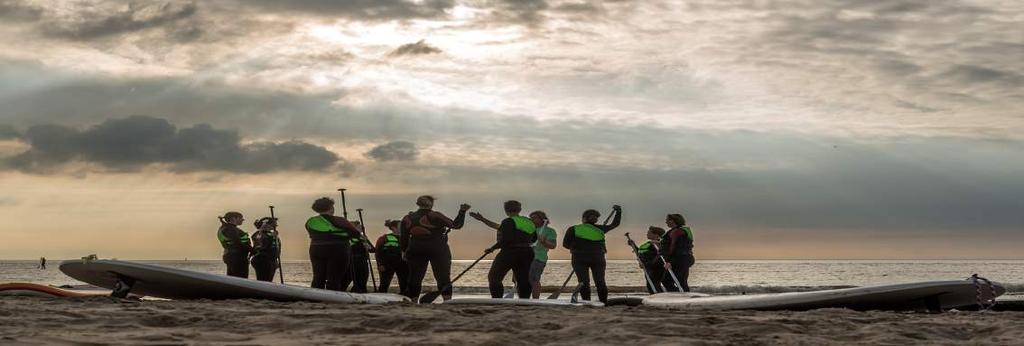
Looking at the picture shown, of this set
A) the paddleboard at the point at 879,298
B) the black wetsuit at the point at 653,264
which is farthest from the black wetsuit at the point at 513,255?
the black wetsuit at the point at 653,264

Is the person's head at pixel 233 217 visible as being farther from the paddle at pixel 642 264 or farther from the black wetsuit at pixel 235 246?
the paddle at pixel 642 264

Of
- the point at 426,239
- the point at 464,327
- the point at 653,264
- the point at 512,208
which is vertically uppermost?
the point at 512,208

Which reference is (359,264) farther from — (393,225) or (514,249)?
(514,249)

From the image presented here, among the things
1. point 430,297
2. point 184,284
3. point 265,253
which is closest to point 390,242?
point 430,297

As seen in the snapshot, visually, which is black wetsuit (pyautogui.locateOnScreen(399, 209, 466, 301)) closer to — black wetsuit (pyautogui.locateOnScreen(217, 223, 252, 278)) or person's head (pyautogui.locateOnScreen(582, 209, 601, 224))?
person's head (pyautogui.locateOnScreen(582, 209, 601, 224))

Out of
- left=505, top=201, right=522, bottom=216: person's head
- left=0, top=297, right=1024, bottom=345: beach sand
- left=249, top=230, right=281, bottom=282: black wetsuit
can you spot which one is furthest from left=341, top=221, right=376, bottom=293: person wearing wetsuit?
left=0, top=297, right=1024, bottom=345: beach sand

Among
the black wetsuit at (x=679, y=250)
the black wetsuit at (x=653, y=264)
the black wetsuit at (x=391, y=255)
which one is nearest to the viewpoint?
the black wetsuit at (x=391, y=255)

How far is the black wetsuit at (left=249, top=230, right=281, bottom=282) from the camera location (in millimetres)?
17828

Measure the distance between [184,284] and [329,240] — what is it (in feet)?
7.35

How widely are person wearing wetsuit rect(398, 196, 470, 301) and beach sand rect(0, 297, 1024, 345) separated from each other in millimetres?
3786

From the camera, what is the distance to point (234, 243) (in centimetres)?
1750

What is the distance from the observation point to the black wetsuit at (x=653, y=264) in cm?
1820

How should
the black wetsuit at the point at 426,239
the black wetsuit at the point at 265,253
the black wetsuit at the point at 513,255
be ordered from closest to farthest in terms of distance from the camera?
1. the black wetsuit at the point at 426,239
2. the black wetsuit at the point at 513,255
3. the black wetsuit at the point at 265,253

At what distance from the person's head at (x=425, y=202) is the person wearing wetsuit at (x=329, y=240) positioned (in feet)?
3.42
